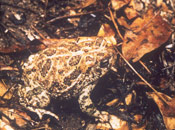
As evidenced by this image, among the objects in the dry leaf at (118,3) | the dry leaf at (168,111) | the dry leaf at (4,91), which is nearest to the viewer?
the dry leaf at (168,111)

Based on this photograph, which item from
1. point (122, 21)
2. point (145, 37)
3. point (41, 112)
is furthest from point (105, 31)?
point (41, 112)

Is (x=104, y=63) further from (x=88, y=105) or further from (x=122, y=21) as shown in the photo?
(x=122, y=21)

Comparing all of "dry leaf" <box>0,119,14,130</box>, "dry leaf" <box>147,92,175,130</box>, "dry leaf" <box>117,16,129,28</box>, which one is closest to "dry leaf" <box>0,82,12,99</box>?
"dry leaf" <box>0,119,14,130</box>

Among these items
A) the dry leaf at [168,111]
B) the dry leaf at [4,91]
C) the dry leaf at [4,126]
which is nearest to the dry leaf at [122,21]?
the dry leaf at [168,111]

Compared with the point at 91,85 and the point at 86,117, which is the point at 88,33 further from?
the point at 86,117

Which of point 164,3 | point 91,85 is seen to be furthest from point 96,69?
point 164,3

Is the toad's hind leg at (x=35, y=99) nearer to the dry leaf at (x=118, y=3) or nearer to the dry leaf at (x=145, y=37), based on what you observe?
the dry leaf at (x=145, y=37)
